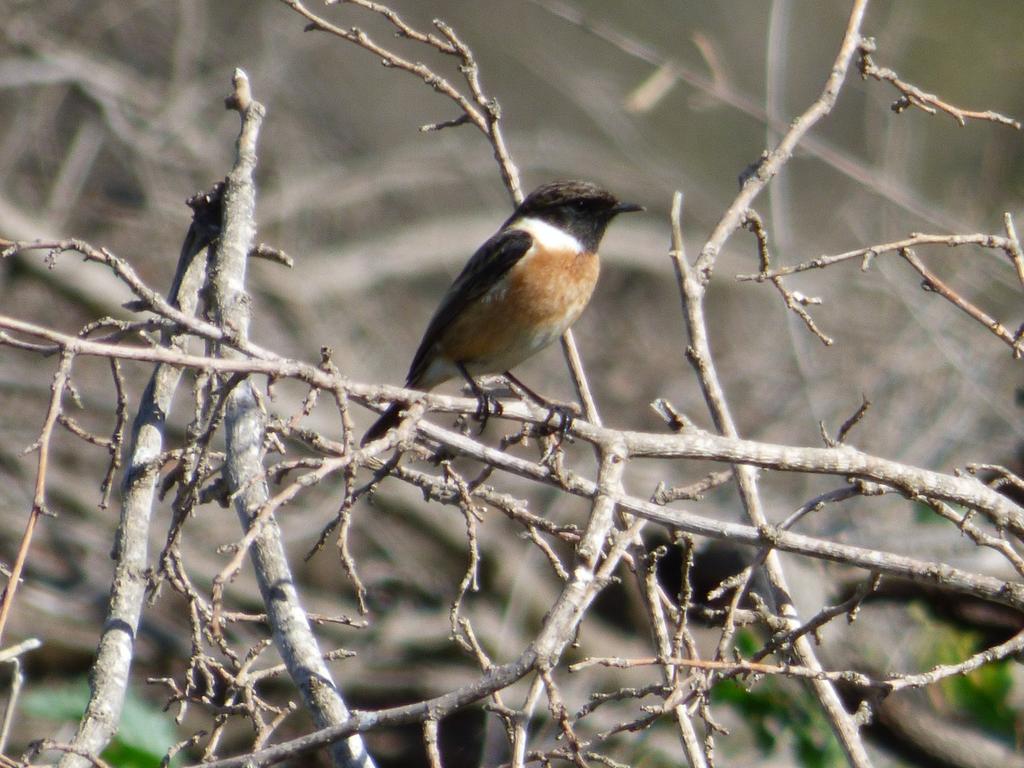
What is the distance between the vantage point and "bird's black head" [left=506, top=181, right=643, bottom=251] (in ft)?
16.5

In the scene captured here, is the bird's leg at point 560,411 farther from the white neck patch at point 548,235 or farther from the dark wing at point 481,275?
the white neck patch at point 548,235

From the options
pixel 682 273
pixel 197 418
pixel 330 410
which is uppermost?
pixel 330 410

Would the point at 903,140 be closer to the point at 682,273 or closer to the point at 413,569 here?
the point at 413,569

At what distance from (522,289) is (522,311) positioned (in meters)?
0.09

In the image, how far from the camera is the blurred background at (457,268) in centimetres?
769

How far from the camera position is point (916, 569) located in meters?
2.55

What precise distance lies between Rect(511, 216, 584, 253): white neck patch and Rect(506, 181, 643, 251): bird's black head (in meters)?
0.02

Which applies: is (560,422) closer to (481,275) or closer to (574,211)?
(481,275)

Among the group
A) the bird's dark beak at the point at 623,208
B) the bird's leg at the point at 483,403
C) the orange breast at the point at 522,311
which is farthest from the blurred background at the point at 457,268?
the bird's leg at the point at 483,403

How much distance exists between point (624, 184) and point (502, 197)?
1.13 m

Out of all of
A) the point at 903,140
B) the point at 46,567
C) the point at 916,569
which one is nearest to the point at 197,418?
the point at 916,569

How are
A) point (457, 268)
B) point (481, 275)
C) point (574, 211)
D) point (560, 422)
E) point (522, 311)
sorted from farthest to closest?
point (457, 268)
point (574, 211)
point (481, 275)
point (522, 311)
point (560, 422)

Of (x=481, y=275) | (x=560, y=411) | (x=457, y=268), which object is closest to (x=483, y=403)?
(x=560, y=411)

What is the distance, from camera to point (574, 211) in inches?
198
